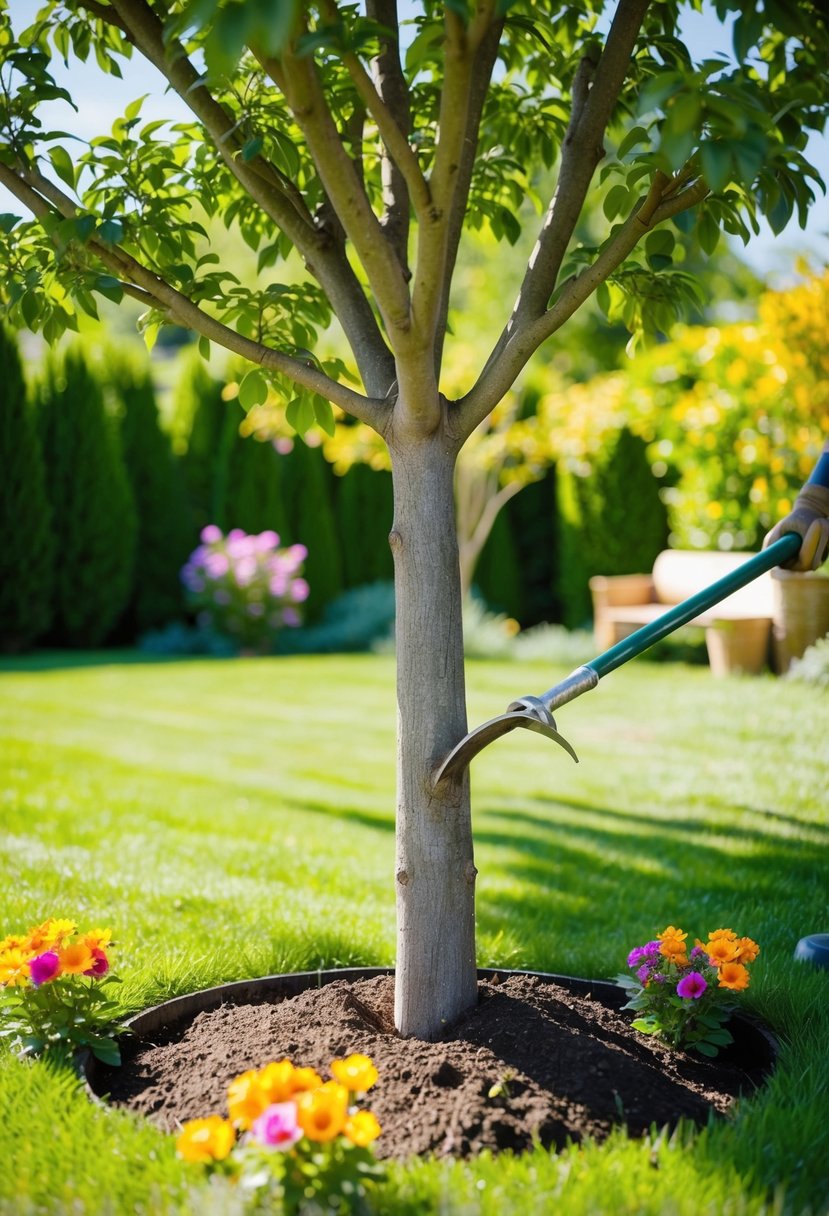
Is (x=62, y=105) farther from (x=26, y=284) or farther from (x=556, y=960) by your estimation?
(x=556, y=960)

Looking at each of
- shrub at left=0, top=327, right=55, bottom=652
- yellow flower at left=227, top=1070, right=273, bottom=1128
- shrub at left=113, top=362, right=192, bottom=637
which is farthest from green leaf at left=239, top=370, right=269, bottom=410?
shrub at left=113, top=362, right=192, bottom=637

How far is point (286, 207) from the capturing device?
204 cm

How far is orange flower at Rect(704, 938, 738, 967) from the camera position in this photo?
200 centimetres

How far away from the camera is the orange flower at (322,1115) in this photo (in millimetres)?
1332

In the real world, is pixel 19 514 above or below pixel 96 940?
above

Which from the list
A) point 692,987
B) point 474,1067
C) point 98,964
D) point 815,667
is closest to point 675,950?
point 692,987

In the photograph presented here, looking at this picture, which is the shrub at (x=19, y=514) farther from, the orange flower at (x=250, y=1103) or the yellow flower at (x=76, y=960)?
the orange flower at (x=250, y=1103)

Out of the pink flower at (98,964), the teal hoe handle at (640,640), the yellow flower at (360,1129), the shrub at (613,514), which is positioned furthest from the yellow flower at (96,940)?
the shrub at (613,514)

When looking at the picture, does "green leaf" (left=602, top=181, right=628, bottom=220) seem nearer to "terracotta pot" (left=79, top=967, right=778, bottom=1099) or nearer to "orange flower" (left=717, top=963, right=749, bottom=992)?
"orange flower" (left=717, top=963, right=749, bottom=992)

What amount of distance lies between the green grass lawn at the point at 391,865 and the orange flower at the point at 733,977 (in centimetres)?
14

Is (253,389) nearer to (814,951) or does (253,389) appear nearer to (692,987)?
(692,987)

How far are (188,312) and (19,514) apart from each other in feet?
28.7

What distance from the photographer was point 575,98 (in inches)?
83.9

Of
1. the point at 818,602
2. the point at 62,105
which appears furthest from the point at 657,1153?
the point at 818,602
